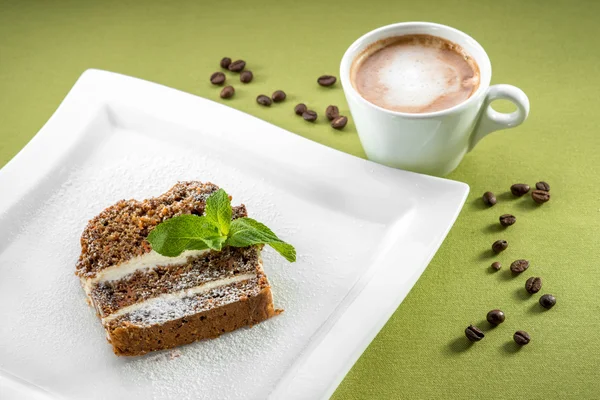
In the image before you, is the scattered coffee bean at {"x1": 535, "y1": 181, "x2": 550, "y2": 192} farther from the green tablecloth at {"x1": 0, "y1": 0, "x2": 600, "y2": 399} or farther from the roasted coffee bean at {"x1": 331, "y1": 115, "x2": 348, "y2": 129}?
the roasted coffee bean at {"x1": 331, "y1": 115, "x2": 348, "y2": 129}

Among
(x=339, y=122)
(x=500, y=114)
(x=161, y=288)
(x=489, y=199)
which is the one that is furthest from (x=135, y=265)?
(x=500, y=114)

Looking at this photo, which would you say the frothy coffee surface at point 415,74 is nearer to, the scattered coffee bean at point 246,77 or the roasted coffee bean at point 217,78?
the scattered coffee bean at point 246,77

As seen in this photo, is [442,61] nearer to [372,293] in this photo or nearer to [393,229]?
[393,229]

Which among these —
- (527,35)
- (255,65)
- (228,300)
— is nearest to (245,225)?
(228,300)

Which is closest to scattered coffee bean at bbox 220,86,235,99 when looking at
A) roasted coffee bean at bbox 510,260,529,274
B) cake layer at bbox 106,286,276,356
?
cake layer at bbox 106,286,276,356

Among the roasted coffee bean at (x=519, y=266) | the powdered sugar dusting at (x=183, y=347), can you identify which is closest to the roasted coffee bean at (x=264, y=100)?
the powdered sugar dusting at (x=183, y=347)
